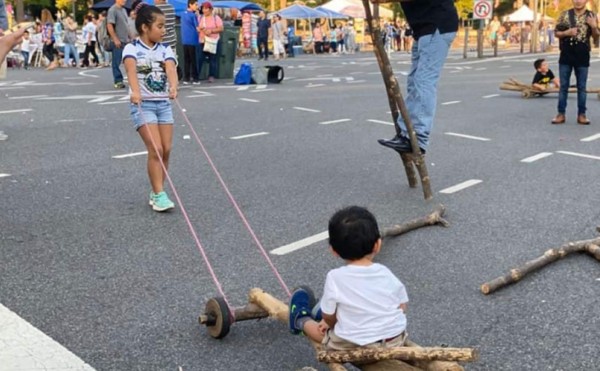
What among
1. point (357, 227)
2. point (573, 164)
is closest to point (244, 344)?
point (357, 227)

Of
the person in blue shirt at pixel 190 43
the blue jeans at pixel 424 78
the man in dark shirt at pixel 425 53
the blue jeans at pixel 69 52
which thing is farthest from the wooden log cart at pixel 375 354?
the blue jeans at pixel 69 52

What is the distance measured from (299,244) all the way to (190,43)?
13245 mm

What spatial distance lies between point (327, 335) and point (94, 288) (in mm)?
1703

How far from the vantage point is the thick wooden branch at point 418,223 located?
5.10m

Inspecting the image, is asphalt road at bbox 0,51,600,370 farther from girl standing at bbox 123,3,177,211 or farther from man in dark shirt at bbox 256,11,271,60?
man in dark shirt at bbox 256,11,271,60

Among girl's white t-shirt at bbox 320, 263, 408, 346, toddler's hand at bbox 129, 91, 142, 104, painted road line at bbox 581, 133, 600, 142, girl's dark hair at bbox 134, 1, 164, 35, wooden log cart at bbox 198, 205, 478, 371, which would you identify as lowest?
painted road line at bbox 581, 133, 600, 142

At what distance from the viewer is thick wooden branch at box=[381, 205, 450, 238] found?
16.7 ft

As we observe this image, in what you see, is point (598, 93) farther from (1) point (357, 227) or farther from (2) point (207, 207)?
(1) point (357, 227)

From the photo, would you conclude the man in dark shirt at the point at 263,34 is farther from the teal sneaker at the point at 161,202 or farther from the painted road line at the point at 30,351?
the painted road line at the point at 30,351

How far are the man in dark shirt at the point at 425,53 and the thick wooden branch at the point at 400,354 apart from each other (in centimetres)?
362

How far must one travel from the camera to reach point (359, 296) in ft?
9.52

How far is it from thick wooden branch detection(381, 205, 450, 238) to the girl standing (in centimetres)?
184

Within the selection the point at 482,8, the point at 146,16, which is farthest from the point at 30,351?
the point at 482,8

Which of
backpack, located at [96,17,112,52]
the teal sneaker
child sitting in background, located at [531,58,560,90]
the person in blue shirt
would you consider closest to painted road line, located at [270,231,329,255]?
the teal sneaker
